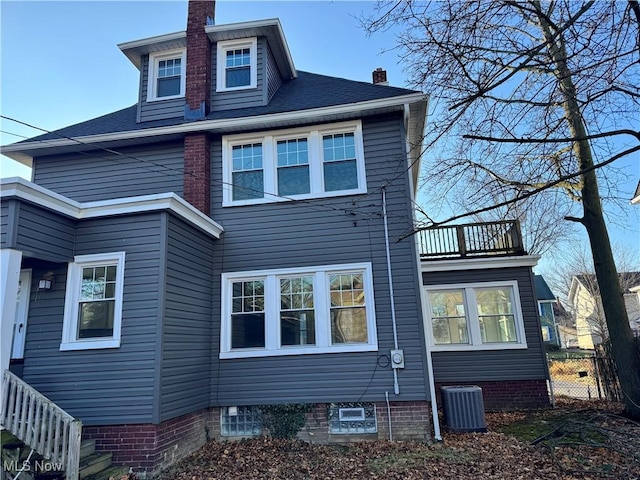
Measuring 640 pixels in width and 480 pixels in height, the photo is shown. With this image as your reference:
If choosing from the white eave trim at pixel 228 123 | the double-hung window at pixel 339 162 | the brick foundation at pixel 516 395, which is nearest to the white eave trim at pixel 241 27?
the white eave trim at pixel 228 123

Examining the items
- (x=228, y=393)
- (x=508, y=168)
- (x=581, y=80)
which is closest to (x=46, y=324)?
(x=228, y=393)

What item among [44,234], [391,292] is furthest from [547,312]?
[44,234]

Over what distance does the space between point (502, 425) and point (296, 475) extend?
4.88 metres

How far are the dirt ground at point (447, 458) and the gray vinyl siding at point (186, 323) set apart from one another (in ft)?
3.05

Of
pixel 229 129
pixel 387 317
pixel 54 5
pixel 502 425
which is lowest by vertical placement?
pixel 502 425

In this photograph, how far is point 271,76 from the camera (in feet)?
31.2

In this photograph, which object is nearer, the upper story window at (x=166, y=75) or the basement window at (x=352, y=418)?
the basement window at (x=352, y=418)

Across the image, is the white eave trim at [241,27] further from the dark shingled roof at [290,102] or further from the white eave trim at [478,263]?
the white eave trim at [478,263]

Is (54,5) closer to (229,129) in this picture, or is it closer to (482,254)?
(229,129)

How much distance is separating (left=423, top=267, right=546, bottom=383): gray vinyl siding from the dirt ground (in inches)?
96.1

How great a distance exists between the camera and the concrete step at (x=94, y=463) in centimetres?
514

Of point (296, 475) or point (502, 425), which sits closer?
point (296, 475)

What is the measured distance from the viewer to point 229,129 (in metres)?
8.38

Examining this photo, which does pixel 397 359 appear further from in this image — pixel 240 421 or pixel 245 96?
pixel 245 96
